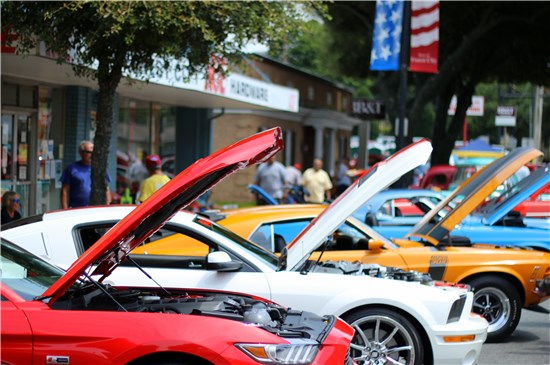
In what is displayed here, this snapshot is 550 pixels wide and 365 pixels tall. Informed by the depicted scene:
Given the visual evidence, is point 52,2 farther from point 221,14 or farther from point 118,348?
point 118,348

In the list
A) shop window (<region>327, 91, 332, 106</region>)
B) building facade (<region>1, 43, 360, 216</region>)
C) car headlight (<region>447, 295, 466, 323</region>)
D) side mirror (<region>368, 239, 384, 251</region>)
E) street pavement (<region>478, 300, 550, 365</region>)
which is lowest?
street pavement (<region>478, 300, 550, 365</region>)

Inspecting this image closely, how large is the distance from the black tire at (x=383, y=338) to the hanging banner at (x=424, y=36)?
39.9 ft

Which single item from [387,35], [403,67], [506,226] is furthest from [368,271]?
[403,67]

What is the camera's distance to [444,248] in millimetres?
9141

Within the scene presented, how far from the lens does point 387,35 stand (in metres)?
18.0

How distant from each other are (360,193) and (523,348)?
10.5 ft

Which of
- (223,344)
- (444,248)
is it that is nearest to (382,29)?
(444,248)

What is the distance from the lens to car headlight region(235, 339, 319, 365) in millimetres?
4641

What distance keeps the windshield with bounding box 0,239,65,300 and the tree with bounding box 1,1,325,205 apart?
4343mm

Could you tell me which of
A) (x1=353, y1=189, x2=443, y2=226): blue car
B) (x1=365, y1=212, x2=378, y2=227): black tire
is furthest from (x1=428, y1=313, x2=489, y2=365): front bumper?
(x1=353, y1=189, x2=443, y2=226): blue car

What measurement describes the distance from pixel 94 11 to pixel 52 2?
0.59 metres

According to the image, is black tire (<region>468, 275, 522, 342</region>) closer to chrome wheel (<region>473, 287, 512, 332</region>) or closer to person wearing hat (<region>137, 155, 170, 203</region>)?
chrome wheel (<region>473, 287, 512, 332</region>)

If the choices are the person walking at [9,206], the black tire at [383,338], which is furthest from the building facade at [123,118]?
the black tire at [383,338]

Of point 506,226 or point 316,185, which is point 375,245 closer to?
point 506,226
